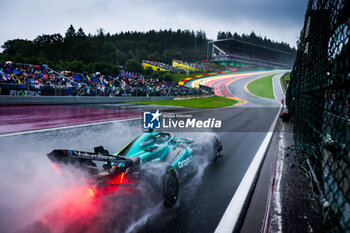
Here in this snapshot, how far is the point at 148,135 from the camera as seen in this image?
3.77 metres

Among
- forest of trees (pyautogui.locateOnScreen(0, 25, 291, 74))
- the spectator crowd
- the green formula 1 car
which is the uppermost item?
forest of trees (pyautogui.locateOnScreen(0, 25, 291, 74))

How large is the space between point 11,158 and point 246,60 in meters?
115

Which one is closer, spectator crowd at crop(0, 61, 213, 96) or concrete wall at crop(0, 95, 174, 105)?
concrete wall at crop(0, 95, 174, 105)

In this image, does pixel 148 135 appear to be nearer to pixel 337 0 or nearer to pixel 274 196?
pixel 274 196

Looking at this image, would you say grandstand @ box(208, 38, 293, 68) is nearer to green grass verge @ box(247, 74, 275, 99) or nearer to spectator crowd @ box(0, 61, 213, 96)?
green grass verge @ box(247, 74, 275, 99)

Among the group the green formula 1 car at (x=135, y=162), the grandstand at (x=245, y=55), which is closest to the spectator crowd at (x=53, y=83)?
the green formula 1 car at (x=135, y=162)

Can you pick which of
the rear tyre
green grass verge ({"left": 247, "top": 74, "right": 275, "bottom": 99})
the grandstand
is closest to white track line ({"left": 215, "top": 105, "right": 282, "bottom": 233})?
the rear tyre

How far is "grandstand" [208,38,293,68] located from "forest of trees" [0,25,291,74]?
9767mm

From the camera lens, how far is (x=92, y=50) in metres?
63.8

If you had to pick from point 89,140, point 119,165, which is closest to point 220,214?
point 119,165

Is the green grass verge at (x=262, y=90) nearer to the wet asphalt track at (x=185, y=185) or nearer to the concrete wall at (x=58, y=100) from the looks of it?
A: the concrete wall at (x=58, y=100)

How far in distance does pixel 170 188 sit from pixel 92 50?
6652 cm

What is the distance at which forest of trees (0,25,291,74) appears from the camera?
3490cm

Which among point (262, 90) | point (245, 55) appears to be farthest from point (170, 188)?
point (245, 55)
